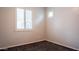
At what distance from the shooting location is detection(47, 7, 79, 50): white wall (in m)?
2.31

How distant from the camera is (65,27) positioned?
2.67 metres

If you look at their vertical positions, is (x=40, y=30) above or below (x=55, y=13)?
below

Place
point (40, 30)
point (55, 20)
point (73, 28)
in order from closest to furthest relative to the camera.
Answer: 1. point (40, 30)
2. point (73, 28)
3. point (55, 20)

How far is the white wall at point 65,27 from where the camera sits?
7.59 ft

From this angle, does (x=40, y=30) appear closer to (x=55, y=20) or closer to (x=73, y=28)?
(x=55, y=20)

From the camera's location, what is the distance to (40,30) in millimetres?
2268
